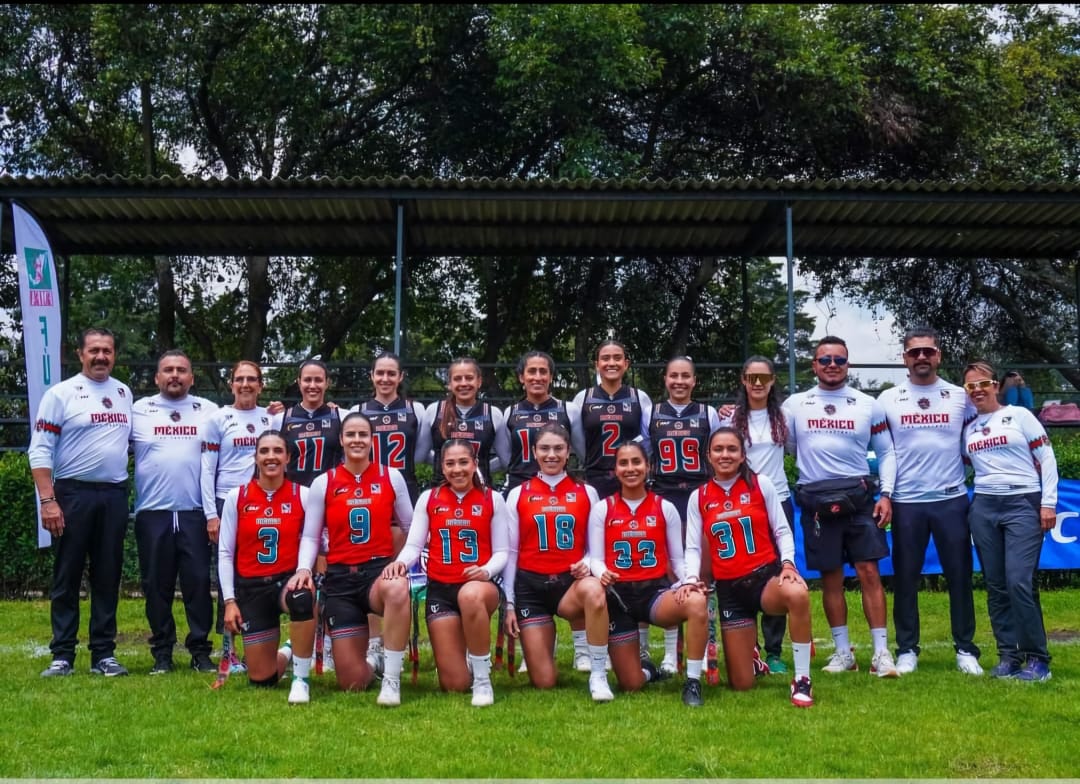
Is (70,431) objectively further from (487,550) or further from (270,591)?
(487,550)

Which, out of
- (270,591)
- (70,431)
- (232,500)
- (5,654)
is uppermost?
(70,431)

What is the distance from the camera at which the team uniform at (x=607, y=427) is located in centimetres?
665

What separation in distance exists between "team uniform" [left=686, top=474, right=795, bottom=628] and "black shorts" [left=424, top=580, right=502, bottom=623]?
4.44ft

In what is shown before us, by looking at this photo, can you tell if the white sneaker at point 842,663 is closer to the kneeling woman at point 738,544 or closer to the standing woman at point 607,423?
the kneeling woman at point 738,544

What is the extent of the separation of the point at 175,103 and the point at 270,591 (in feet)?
47.1

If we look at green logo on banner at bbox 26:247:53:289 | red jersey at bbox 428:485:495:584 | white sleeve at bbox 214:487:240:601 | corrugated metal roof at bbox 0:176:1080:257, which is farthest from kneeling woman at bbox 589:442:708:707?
green logo on banner at bbox 26:247:53:289

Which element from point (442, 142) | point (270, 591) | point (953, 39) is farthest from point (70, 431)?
point (953, 39)

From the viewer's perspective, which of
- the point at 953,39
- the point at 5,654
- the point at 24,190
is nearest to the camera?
the point at 5,654

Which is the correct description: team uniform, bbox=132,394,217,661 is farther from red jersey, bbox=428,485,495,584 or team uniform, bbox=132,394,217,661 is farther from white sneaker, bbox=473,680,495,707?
white sneaker, bbox=473,680,495,707

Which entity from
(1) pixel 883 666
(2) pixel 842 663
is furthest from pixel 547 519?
(1) pixel 883 666

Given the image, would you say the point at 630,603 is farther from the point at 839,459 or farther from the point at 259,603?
the point at 259,603

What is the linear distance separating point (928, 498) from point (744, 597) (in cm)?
160

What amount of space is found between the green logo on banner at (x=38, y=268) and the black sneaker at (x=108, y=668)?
486 centimetres

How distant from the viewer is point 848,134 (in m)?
17.6
